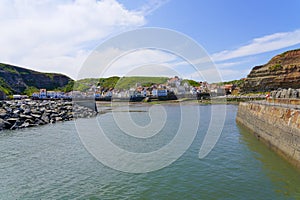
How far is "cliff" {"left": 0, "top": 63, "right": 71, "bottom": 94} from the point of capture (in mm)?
129000

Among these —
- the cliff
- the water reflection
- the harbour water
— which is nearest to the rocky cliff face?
the water reflection

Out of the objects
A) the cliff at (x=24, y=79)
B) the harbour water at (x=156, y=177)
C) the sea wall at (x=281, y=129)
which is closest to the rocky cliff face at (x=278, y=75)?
the sea wall at (x=281, y=129)

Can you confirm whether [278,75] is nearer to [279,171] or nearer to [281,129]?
[281,129]

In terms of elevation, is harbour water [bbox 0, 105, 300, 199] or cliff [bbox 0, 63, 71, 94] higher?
cliff [bbox 0, 63, 71, 94]

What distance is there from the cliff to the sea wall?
12472cm

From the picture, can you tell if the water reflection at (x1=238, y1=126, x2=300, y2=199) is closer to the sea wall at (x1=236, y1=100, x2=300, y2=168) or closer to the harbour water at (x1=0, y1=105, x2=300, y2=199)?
the harbour water at (x1=0, y1=105, x2=300, y2=199)

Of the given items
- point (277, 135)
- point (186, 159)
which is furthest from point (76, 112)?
point (277, 135)

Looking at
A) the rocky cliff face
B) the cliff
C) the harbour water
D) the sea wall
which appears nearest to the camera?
the harbour water

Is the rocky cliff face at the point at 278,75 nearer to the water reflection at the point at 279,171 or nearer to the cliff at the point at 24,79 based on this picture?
the water reflection at the point at 279,171

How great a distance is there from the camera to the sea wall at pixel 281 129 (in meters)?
11.9

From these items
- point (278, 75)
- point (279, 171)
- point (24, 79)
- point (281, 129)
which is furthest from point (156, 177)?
point (24, 79)

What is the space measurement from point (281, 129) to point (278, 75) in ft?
293

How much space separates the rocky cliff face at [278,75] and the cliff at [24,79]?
122473mm

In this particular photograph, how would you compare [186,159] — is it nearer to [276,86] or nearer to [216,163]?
[216,163]
